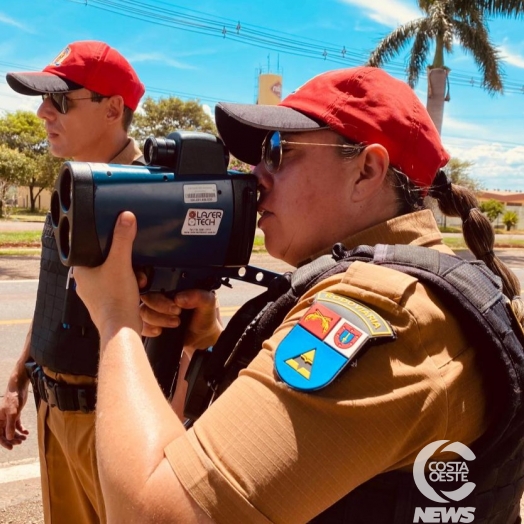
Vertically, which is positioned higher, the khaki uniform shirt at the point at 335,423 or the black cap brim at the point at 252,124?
the black cap brim at the point at 252,124

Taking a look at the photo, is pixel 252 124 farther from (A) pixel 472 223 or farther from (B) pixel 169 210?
(A) pixel 472 223

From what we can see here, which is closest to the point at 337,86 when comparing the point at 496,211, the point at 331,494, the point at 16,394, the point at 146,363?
the point at 146,363

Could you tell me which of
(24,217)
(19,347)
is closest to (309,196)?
(19,347)

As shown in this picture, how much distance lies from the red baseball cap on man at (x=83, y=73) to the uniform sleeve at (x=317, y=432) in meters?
2.02

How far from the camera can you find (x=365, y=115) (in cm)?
121

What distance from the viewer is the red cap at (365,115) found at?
1217mm

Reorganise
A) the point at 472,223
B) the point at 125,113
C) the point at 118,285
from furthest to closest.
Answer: the point at 125,113, the point at 472,223, the point at 118,285

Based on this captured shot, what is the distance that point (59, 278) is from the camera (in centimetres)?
206

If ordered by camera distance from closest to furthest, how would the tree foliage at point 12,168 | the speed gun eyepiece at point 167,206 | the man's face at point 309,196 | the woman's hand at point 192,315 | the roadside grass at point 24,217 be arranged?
the speed gun eyepiece at point 167,206
the man's face at point 309,196
the woman's hand at point 192,315
the tree foliage at point 12,168
the roadside grass at point 24,217

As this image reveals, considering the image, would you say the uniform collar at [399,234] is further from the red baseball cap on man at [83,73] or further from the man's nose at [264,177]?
the red baseball cap on man at [83,73]

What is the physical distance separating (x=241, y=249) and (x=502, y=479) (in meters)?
0.72

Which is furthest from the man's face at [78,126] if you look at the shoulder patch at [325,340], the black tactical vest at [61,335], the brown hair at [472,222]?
the shoulder patch at [325,340]

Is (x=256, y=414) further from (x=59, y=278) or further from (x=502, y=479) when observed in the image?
(x=59, y=278)

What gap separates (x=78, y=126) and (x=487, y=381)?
2068mm
